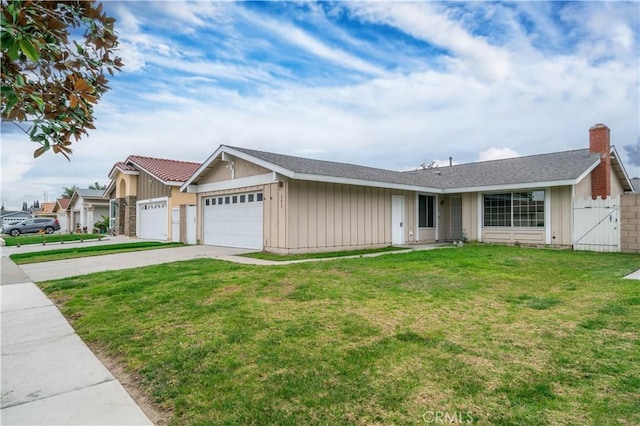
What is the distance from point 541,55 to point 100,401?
584 inches

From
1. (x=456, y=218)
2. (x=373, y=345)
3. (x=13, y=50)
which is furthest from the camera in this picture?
(x=456, y=218)

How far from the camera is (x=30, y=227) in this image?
30.8 metres

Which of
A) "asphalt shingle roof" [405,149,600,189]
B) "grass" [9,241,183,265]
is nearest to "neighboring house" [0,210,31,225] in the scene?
"grass" [9,241,183,265]

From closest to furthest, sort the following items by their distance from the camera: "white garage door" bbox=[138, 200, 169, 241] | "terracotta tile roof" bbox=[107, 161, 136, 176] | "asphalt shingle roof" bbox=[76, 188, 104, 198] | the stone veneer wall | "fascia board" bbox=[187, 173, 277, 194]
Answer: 1. the stone veneer wall
2. "fascia board" bbox=[187, 173, 277, 194]
3. "white garage door" bbox=[138, 200, 169, 241]
4. "terracotta tile roof" bbox=[107, 161, 136, 176]
5. "asphalt shingle roof" bbox=[76, 188, 104, 198]

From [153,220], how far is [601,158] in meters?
22.5

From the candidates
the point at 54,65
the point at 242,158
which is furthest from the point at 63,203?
the point at 54,65

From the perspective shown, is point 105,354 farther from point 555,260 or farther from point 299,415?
point 555,260

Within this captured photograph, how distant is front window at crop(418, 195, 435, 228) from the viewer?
1761cm

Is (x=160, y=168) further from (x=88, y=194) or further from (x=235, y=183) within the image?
(x=88, y=194)

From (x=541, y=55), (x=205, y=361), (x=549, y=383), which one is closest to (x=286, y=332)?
(x=205, y=361)

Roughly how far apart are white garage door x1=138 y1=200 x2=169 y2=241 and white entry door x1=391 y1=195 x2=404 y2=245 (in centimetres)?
1212

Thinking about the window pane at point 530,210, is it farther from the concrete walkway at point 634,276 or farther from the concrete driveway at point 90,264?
the concrete driveway at point 90,264

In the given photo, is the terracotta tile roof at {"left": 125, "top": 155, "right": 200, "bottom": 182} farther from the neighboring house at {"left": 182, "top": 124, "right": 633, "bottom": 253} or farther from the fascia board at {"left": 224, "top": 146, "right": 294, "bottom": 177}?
the fascia board at {"left": 224, "top": 146, "right": 294, "bottom": 177}

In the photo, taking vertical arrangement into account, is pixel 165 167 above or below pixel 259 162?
above
